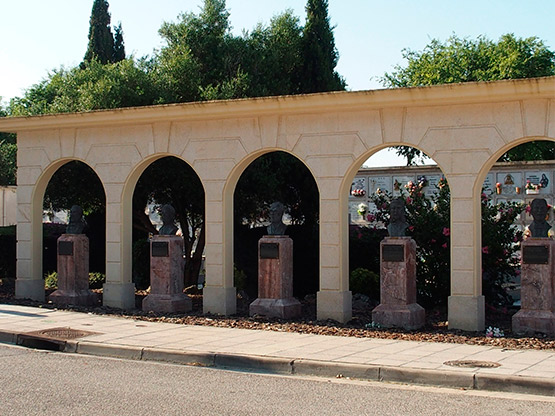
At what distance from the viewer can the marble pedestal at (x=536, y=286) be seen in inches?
454

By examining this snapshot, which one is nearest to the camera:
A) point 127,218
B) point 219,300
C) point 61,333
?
point 61,333

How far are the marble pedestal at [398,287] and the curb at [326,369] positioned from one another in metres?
3.38

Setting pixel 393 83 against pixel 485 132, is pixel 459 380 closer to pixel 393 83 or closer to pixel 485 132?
pixel 485 132

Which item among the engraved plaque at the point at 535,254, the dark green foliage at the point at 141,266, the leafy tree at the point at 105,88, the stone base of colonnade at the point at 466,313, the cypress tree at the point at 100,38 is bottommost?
the stone base of colonnade at the point at 466,313

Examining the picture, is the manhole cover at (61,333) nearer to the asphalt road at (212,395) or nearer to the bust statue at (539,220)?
the asphalt road at (212,395)

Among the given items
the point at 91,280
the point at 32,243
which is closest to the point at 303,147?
the point at 32,243

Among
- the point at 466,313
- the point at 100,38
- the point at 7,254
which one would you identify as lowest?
the point at 466,313

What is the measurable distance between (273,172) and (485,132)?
6193 millimetres

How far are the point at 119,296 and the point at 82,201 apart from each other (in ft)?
11.7

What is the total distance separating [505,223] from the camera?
581 inches

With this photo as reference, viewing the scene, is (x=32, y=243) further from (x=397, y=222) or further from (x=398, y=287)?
(x=398, y=287)

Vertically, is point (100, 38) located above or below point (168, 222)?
above

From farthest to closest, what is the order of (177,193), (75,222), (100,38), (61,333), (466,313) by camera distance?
(100,38) → (177,193) → (75,222) → (466,313) → (61,333)

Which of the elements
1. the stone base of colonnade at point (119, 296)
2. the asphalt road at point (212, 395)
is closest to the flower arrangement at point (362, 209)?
the stone base of colonnade at point (119, 296)
